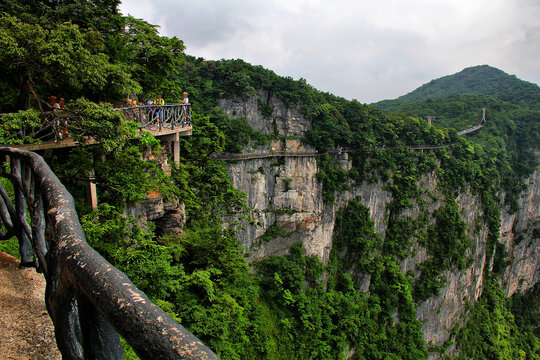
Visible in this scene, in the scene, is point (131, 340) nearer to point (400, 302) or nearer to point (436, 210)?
point (400, 302)

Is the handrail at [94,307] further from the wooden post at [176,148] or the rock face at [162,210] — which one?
the wooden post at [176,148]

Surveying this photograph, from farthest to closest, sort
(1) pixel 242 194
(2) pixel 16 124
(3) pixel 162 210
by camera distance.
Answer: (1) pixel 242 194 → (3) pixel 162 210 → (2) pixel 16 124

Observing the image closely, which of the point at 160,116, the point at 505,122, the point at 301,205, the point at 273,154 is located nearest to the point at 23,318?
the point at 160,116

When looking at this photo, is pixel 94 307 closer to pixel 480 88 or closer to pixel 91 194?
pixel 91 194

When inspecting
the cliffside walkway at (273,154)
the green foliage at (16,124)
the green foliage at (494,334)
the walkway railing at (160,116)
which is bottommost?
the green foliage at (494,334)

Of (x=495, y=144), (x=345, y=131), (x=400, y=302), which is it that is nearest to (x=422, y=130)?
(x=345, y=131)

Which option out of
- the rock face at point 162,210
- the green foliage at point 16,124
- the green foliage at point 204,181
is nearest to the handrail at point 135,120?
the green foliage at point 16,124

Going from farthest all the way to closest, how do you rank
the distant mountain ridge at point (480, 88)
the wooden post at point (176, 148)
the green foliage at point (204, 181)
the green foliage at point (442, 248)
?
the distant mountain ridge at point (480, 88), the green foliage at point (442, 248), the green foliage at point (204, 181), the wooden post at point (176, 148)
